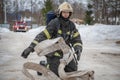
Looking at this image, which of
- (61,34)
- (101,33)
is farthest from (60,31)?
(101,33)

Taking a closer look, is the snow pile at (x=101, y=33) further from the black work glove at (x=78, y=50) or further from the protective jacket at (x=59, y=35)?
the black work glove at (x=78, y=50)

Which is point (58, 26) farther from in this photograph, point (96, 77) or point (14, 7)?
point (14, 7)

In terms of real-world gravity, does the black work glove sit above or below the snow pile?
above

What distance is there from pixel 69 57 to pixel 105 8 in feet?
166

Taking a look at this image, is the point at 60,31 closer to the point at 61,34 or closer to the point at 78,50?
the point at 61,34

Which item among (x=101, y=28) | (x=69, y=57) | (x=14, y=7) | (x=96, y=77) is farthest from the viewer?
(x=14, y=7)

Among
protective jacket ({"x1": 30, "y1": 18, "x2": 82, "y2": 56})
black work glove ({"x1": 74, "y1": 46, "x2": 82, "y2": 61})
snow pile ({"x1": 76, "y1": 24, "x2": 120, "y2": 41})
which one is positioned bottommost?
snow pile ({"x1": 76, "y1": 24, "x2": 120, "y2": 41})

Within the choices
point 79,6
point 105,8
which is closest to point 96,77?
point 105,8

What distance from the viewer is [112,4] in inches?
2211

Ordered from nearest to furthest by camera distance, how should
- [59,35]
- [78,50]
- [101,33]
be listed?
[78,50], [59,35], [101,33]

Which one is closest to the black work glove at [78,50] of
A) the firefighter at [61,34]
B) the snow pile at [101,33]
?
the firefighter at [61,34]

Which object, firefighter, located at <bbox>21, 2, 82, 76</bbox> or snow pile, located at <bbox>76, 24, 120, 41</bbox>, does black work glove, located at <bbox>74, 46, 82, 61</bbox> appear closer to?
firefighter, located at <bbox>21, 2, 82, 76</bbox>

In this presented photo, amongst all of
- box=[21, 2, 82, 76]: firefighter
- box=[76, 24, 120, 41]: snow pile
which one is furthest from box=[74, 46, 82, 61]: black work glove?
box=[76, 24, 120, 41]: snow pile

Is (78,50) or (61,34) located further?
(61,34)
